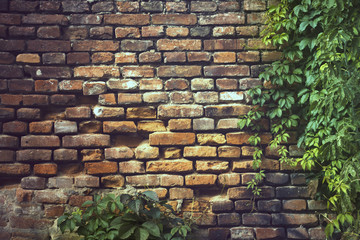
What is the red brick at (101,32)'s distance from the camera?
2109 millimetres

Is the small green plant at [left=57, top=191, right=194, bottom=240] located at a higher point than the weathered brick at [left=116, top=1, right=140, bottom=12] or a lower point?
lower

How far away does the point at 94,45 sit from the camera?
211 centimetres

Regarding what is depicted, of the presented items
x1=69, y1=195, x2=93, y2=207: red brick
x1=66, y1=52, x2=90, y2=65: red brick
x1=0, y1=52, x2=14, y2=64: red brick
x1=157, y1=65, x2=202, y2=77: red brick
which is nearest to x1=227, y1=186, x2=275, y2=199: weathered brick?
x1=157, y1=65, x2=202, y2=77: red brick

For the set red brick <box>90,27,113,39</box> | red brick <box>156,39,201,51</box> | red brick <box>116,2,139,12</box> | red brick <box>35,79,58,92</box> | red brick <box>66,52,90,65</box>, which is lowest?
red brick <box>35,79,58,92</box>

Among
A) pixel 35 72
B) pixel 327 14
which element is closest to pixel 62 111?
pixel 35 72

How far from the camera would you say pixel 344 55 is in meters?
1.84

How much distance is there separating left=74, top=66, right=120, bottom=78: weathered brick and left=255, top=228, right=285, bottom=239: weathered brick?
152cm

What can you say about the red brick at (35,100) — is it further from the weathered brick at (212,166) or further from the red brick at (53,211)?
the weathered brick at (212,166)

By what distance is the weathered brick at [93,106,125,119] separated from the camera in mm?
2092

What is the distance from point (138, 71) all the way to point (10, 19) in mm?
999

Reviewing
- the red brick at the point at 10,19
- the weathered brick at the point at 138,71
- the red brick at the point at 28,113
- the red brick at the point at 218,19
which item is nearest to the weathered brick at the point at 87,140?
the red brick at the point at 28,113

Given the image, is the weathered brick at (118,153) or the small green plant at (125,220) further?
the weathered brick at (118,153)

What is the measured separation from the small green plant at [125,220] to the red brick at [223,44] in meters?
1.12

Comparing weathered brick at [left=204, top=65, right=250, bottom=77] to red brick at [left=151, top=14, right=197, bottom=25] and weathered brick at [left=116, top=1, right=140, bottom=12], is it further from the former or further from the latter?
weathered brick at [left=116, top=1, right=140, bottom=12]
